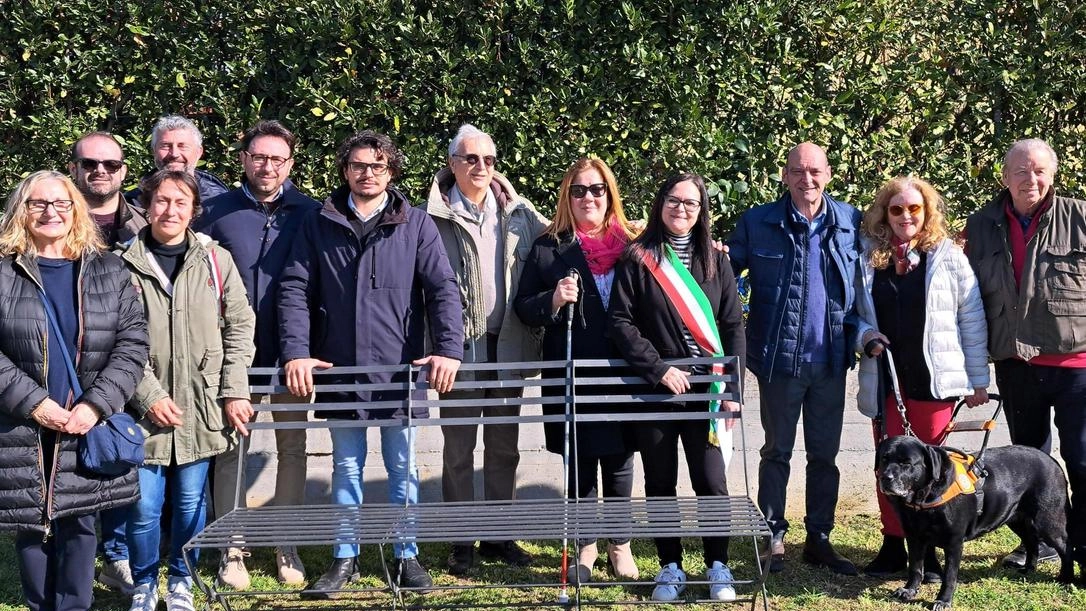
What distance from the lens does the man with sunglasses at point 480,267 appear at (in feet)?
17.5

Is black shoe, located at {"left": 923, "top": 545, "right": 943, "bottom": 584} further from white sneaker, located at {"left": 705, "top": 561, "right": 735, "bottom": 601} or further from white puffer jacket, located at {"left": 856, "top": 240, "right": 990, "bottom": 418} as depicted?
white sneaker, located at {"left": 705, "top": 561, "right": 735, "bottom": 601}

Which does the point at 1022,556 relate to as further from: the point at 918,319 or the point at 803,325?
the point at 803,325

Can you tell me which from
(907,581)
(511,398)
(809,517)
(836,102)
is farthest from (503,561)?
(836,102)

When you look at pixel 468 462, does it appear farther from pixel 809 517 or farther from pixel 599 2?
pixel 599 2

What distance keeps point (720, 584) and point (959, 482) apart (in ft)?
3.61

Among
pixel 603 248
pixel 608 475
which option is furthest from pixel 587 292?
pixel 608 475

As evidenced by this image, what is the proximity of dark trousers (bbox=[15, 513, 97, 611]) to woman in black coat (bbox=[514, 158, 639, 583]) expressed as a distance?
6.75ft

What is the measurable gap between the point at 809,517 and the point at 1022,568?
1.01 m

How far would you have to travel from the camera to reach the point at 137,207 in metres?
5.45

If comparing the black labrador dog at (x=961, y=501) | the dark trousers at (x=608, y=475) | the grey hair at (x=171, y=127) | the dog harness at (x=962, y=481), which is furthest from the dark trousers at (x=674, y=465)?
the grey hair at (x=171, y=127)

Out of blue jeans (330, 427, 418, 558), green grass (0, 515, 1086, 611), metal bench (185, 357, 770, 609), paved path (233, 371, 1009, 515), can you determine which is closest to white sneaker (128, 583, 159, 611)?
metal bench (185, 357, 770, 609)

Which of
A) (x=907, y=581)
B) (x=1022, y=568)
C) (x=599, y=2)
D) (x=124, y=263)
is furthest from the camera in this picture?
(x=599, y=2)

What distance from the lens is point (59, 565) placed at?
4445 millimetres

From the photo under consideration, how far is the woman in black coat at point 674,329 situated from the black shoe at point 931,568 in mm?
944
